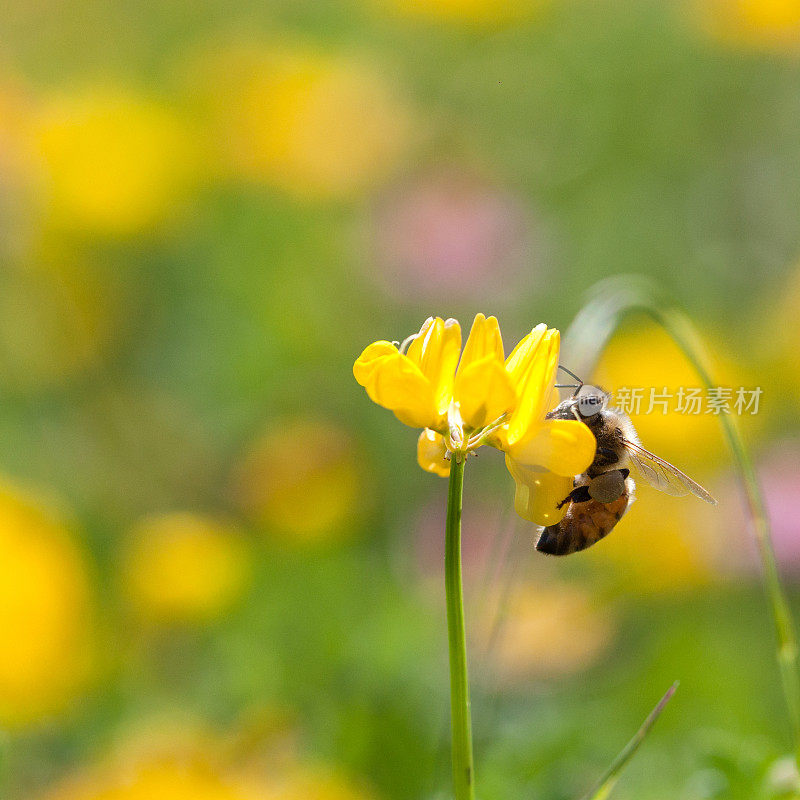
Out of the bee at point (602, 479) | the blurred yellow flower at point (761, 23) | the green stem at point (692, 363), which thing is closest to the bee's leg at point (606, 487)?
the bee at point (602, 479)

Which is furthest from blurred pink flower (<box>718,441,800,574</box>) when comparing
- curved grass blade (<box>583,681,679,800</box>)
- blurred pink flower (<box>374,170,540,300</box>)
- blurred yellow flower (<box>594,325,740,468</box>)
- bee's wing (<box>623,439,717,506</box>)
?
curved grass blade (<box>583,681,679,800</box>)

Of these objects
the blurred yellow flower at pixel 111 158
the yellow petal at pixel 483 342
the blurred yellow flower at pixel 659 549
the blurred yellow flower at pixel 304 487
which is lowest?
the yellow petal at pixel 483 342

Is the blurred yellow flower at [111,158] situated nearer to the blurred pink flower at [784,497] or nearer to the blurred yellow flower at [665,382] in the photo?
the blurred yellow flower at [665,382]

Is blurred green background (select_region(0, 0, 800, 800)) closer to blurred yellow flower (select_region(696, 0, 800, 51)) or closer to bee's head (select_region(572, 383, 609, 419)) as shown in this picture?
blurred yellow flower (select_region(696, 0, 800, 51))

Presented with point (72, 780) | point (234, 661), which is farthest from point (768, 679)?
point (72, 780)

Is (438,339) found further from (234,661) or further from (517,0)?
(517,0)
